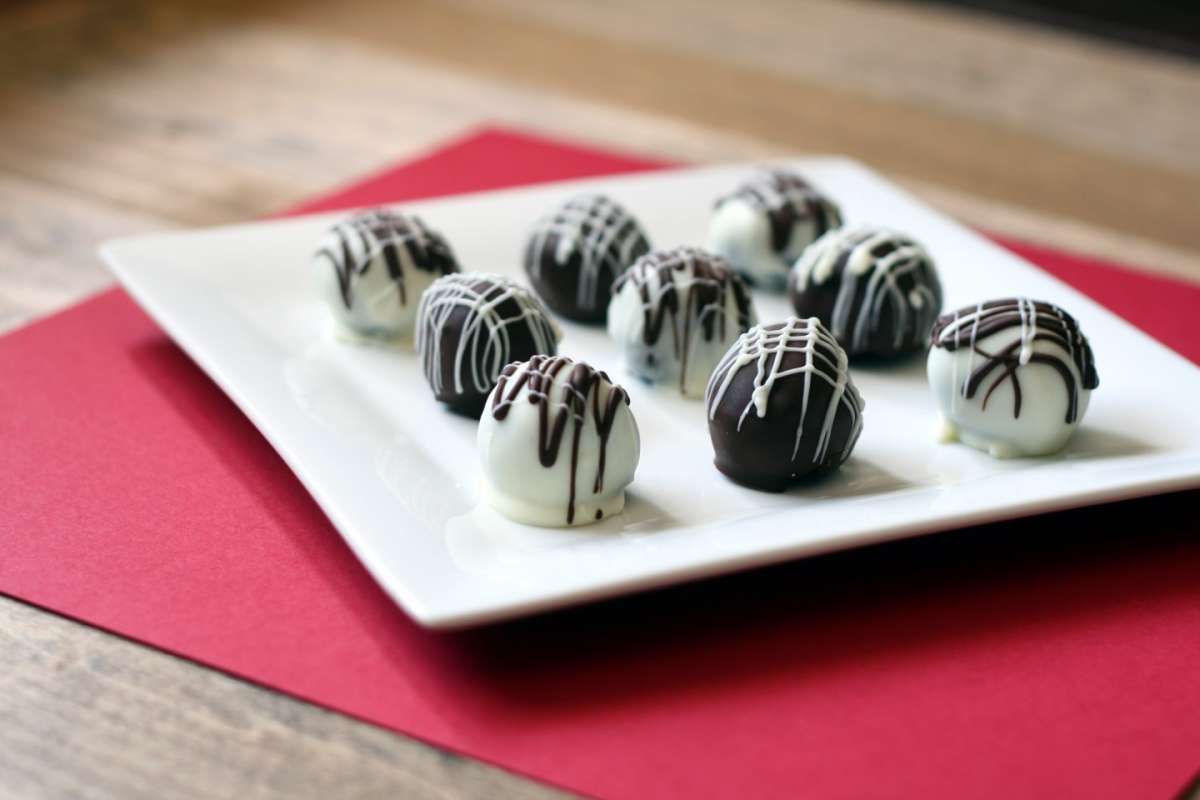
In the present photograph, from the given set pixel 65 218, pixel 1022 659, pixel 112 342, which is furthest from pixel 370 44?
pixel 1022 659

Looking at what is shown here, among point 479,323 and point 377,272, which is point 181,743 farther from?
point 377,272

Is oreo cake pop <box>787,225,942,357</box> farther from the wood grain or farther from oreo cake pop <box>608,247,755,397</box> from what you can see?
the wood grain

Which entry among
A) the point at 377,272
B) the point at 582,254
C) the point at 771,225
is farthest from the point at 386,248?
the point at 771,225

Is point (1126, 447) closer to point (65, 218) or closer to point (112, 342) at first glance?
point (112, 342)

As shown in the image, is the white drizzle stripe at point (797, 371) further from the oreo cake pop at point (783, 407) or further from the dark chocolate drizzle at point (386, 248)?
the dark chocolate drizzle at point (386, 248)

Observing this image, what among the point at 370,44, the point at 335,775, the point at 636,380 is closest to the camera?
the point at 335,775
